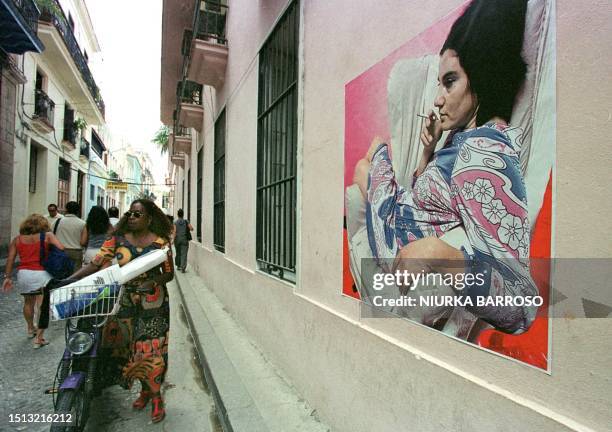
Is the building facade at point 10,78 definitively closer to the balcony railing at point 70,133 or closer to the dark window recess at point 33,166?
the dark window recess at point 33,166

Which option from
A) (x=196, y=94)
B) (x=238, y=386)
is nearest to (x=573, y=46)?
(x=238, y=386)

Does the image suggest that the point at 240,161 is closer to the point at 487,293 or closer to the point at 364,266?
the point at 364,266

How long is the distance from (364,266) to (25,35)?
11867mm

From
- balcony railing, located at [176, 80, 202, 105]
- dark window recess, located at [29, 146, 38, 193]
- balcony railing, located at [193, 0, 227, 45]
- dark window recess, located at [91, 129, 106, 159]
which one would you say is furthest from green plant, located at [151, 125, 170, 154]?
balcony railing, located at [193, 0, 227, 45]

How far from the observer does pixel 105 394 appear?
332 cm

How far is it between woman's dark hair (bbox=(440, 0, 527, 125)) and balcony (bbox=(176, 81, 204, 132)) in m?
9.15

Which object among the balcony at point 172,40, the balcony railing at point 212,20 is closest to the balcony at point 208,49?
the balcony railing at point 212,20

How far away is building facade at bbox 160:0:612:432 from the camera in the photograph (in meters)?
1.13

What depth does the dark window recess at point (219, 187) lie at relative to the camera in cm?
696

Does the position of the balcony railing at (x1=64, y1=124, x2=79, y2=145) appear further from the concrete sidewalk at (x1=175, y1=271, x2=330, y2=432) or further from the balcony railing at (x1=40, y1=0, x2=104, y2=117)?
the concrete sidewalk at (x1=175, y1=271, x2=330, y2=432)

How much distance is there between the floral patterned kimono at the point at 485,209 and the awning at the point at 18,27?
11.2 metres

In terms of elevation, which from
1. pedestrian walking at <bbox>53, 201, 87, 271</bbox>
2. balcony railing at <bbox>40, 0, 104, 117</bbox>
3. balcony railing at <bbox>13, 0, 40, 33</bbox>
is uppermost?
balcony railing at <bbox>40, 0, 104, 117</bbox>

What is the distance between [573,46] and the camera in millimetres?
1158

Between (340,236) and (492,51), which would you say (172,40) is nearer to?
(340,236)
